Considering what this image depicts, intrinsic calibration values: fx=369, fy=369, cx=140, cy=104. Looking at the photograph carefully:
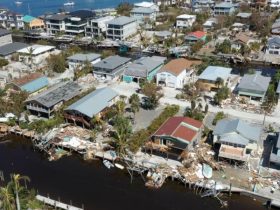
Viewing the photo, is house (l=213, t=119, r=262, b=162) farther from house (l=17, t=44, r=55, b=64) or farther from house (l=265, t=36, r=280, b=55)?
house (l=17, t=44, r=55, b=64)

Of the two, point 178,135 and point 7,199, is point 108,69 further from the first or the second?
point 7,199

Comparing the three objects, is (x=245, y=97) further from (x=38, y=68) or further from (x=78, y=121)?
(x=38, y=68)

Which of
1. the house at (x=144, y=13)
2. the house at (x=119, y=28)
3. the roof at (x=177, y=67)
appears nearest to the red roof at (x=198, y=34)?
the house at (x=119, y=28)

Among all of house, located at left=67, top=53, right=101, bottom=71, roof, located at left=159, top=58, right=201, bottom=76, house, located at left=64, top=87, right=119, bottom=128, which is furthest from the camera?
house, located at left=67, top=53, right=101, bottom=71

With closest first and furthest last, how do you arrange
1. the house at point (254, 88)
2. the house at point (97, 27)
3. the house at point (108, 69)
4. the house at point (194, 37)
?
the house at point (254, 88) → the house at point (108, 69) → the house at point (194, 37) → the house at point (97, 27)

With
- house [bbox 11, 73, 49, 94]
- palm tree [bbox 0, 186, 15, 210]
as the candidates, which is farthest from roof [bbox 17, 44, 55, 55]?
palm tree [bbox 0, 186, 15, 210]

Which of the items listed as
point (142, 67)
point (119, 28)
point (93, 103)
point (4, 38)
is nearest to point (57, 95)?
point (93, 103)

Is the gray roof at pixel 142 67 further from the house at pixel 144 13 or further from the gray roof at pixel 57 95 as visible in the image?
the house at pixel 144 13
